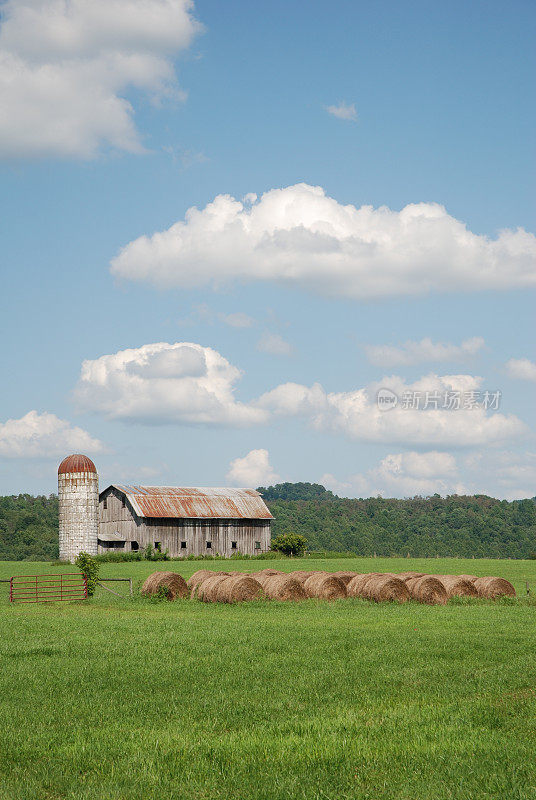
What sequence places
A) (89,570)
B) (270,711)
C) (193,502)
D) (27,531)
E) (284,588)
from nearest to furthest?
(270,711) → (284,588) → (89,570) → (193,502) → (27,531)

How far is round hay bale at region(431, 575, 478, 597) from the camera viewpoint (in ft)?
96.7

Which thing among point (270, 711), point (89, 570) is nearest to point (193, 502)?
point (89, 570)

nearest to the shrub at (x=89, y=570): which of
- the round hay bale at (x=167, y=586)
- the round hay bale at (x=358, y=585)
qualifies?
the round hay bale at (x=167, y=586)

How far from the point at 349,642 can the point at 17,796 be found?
10.4 m

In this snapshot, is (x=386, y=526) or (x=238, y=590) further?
(x=386, y=526)

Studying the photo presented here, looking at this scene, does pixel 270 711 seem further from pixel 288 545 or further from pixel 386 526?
pixel 386 526

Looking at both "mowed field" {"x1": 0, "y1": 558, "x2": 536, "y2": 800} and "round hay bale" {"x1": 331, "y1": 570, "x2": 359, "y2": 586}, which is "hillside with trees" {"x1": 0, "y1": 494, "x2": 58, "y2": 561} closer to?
"round hay bale" {"x1": 331, "y1": 570, "x2": 359, "y2": 586}

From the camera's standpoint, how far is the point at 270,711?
1197 centimetres

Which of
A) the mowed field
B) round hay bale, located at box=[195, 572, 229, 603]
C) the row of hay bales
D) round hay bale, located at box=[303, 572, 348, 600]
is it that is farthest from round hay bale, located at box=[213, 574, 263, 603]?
the mowed field

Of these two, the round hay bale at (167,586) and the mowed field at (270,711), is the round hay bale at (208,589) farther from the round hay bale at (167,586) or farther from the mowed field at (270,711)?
the mowed field at (270,711)

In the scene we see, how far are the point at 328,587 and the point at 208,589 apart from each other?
14.7 feet

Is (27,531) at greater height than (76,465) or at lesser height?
lesser

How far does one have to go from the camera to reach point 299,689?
13.3 meters

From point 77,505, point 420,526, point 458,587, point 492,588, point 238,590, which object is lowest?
point 420,526
